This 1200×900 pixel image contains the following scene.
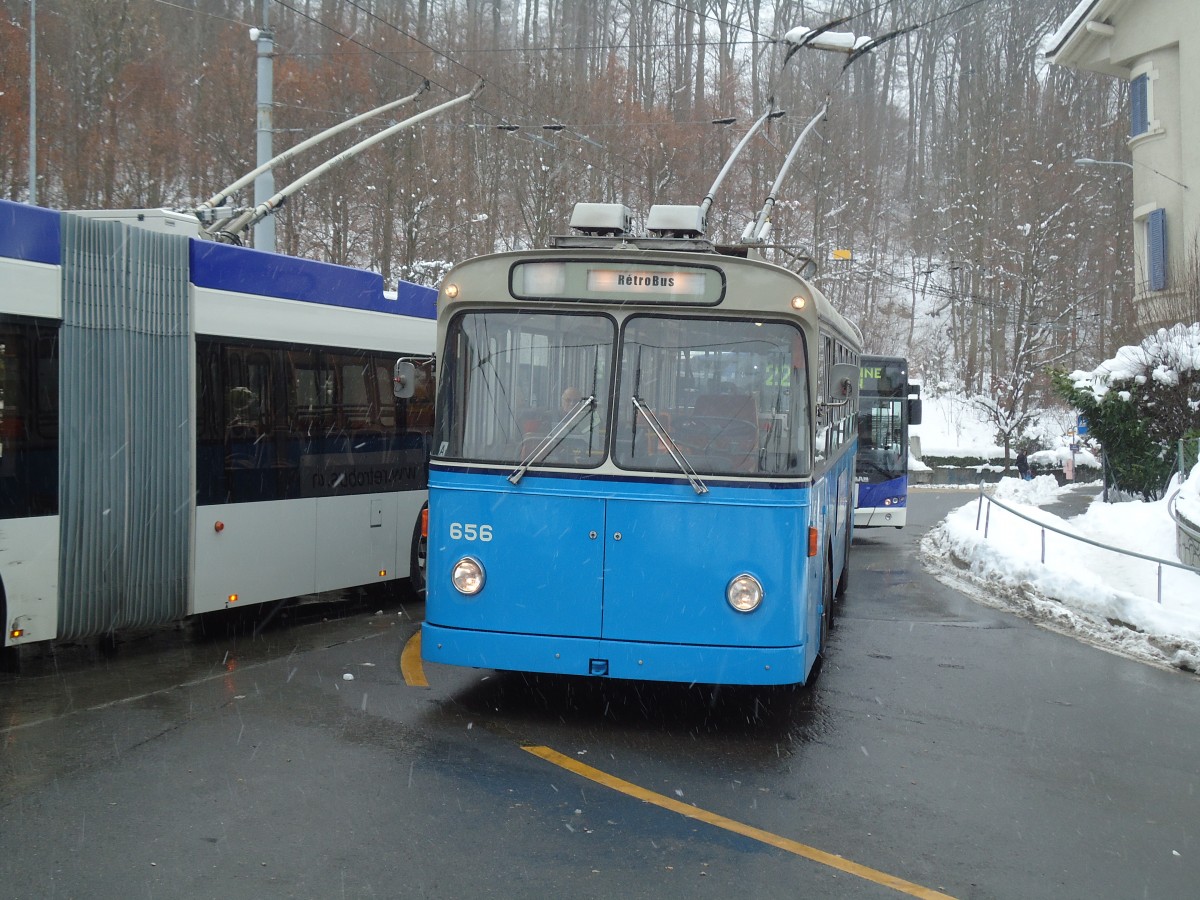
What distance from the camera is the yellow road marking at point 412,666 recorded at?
8922mm

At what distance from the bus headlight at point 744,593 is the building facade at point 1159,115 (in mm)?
25988

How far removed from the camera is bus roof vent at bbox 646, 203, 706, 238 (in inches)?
392

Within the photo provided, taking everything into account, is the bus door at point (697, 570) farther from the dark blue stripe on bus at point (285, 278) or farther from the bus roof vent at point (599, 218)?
the dark blue stripe on bus at point (285, 278)

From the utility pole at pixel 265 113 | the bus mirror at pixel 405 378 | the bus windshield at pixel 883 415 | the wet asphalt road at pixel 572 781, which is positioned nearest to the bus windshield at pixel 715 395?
the wet asphalt road at pixel 572 781

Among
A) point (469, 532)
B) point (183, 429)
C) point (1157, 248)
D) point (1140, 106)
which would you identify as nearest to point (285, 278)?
point (183, 429)

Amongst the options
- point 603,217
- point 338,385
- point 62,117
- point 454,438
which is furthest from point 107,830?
point 62,117

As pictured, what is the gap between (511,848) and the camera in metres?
5.46

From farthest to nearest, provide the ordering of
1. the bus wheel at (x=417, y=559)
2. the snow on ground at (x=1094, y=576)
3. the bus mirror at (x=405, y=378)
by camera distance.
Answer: the bus wheel at (x=417, y=559) → the snow on ground at (x=1094, y=576) → the bus mirror at (x=405, y=378)

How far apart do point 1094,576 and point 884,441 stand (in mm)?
9933

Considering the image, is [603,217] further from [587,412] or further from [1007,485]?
[1007,485]

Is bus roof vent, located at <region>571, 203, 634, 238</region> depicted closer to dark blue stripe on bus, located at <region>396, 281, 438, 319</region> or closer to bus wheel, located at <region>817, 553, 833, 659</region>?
bus wheel, located at <region>817, 553, 833, 659</region>

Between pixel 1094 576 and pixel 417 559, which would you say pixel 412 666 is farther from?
pixel 1094 576

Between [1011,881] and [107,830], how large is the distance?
3.87 m

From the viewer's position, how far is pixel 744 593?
24.3ft
